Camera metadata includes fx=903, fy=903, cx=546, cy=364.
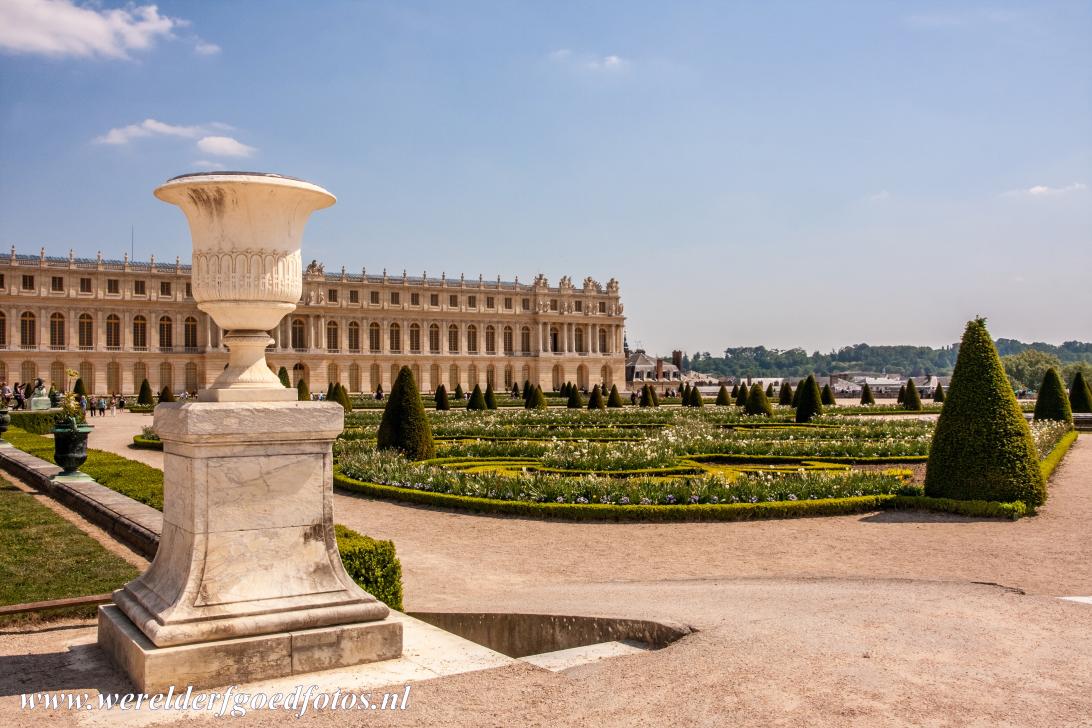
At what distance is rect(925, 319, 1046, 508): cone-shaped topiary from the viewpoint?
34.7ft

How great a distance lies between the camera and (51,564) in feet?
21.7

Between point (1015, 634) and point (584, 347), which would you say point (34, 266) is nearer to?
point (584, 347)

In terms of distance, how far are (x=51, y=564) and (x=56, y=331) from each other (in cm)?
5828

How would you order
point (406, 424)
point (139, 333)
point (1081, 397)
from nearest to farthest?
point (406, 424)
point (1081, 397)
point (139, 333)

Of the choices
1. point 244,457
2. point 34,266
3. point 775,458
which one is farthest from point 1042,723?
point 34,266

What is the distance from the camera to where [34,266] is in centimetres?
5716

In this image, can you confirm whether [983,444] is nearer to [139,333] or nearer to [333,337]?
[139,333]

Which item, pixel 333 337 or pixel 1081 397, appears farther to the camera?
pixel 333 337

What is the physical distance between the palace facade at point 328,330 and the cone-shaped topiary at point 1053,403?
156 feet

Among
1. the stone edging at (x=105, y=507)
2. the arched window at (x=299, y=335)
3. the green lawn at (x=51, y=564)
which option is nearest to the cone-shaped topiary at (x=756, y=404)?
the stone edging at (x=105, y=507)

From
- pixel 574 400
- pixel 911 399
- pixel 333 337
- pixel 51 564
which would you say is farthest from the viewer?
pixel 333 337

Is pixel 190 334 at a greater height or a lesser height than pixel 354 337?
greater

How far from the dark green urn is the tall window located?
184 feet

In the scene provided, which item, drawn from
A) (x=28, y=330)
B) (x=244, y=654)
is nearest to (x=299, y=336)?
(x=28, y=330)
